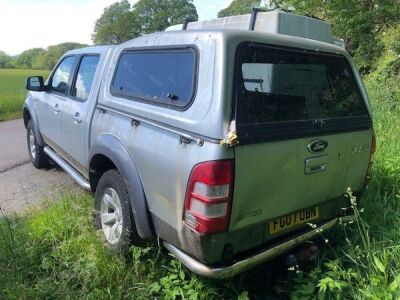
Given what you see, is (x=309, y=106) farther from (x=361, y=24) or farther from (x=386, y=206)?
(x=361, y=24)

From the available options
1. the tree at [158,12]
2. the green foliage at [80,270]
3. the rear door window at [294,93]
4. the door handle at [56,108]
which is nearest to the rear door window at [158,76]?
the rear door window at [294,93]

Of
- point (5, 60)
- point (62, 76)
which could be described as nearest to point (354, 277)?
point (62, 76)

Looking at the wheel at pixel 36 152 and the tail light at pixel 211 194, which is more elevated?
the tail light at pixel 211 194

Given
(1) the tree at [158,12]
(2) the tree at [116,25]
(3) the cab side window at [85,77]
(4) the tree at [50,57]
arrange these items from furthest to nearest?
1. (4) the tree at [50,57]
2. (2) the tree at [116,25]
3. (1) the tree at [158,12]
4. (3) the cab side window at [85,77]

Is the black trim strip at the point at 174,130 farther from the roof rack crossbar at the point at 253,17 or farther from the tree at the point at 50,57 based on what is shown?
the tree at the point at 50,57

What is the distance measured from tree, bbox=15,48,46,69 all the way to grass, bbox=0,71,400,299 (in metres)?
99.9

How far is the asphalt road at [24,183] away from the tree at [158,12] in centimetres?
7245

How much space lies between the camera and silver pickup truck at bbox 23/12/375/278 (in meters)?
2.49

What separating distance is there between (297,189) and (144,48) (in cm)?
170

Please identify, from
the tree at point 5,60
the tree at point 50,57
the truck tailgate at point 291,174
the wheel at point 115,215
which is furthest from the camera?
the tree at point 5,60

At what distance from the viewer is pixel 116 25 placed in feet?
252

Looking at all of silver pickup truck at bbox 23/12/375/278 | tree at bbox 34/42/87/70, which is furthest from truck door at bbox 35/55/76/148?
tree at bbox 34/42/87/70

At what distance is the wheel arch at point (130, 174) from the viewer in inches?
118

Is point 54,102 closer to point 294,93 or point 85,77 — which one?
point 85,77
